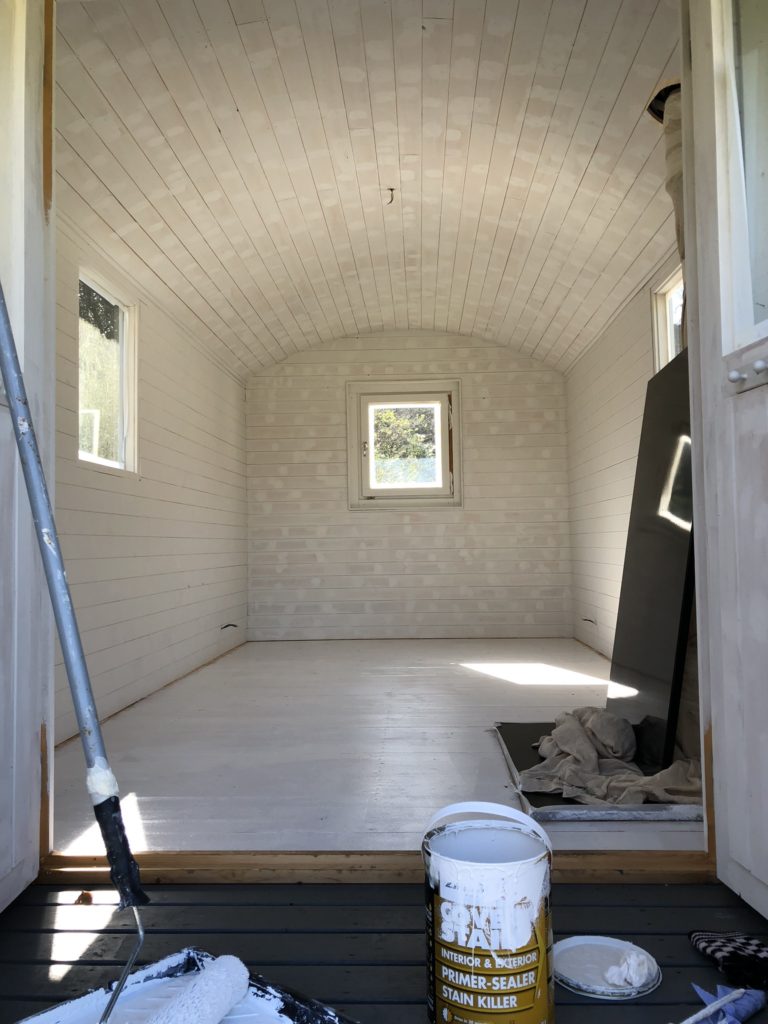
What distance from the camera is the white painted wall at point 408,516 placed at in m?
7.52

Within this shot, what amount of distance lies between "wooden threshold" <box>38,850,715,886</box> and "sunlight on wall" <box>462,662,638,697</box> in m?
2.70

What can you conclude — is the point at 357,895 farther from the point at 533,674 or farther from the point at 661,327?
the point at 661,327

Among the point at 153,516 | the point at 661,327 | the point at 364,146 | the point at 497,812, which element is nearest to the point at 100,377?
the point at 153,516

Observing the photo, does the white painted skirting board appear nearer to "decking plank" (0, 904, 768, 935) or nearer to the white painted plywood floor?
the white painted plywood floor

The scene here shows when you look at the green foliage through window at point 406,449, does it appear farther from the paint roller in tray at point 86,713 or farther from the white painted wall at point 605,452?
the paint roller in tray at point 86,713

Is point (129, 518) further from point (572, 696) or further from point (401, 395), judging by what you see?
point (401, 395)

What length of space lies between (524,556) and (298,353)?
3.13 meters

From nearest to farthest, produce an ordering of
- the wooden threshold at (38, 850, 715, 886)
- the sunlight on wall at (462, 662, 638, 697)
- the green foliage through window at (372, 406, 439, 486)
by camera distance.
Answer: the wooden threshold at (38, 850, 715, 886) < the sunlight on wall at (462, 662, 638, 697) < the green foliage through window at (372, 406, 439, 486)

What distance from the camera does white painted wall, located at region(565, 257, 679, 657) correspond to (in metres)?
5.27

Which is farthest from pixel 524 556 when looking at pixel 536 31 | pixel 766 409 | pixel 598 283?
pixel 766 409

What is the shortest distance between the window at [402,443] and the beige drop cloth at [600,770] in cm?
443

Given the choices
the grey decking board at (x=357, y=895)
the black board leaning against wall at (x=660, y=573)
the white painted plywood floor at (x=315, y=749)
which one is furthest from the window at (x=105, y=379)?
the black board leaning against wall at (x=660, y=573)

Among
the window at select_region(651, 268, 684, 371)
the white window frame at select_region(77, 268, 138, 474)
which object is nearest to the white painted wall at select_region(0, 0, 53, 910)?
the white window frame at select_region(77, 268, 138, 474)

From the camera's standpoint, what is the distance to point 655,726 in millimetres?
2996
